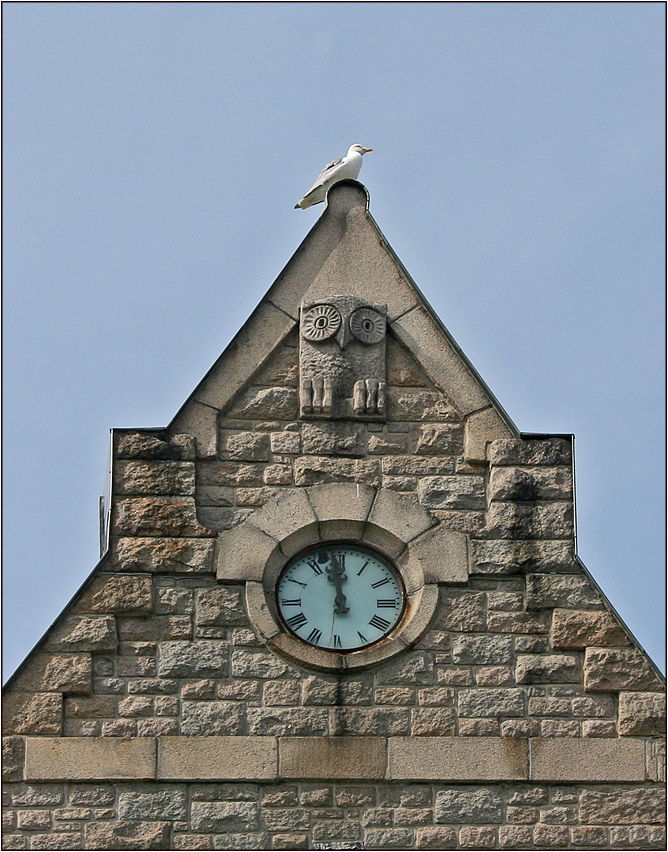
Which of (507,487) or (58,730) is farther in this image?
(507,487)

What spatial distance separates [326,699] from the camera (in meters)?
15.8

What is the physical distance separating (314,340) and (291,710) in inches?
119

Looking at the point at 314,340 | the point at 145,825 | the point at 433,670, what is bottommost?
the point at 145,825

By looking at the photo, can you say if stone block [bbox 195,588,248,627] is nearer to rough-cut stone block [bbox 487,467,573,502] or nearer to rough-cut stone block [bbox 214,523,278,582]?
rough-cut stone block [bbox 214,523,278,582]

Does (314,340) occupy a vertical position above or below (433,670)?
above

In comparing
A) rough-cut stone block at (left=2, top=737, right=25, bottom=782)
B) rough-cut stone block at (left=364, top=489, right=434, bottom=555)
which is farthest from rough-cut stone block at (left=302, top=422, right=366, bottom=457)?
rough-cut stone block at (left=2, top=737, right=25, bottom=782)

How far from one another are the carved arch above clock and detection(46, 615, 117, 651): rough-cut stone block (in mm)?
934

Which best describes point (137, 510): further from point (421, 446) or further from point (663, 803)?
point (663, 803)

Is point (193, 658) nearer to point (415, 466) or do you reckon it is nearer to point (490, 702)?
point (490, 702)

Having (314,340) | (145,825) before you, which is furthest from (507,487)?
(145,825)

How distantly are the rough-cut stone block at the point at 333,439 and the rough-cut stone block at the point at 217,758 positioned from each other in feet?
7.75

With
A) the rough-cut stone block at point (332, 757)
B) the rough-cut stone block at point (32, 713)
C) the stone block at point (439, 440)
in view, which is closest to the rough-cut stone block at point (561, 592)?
the stone block at point (439, 440)

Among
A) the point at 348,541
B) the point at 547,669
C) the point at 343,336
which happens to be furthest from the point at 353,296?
the point at 547,669

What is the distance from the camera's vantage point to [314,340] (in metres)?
17.1
